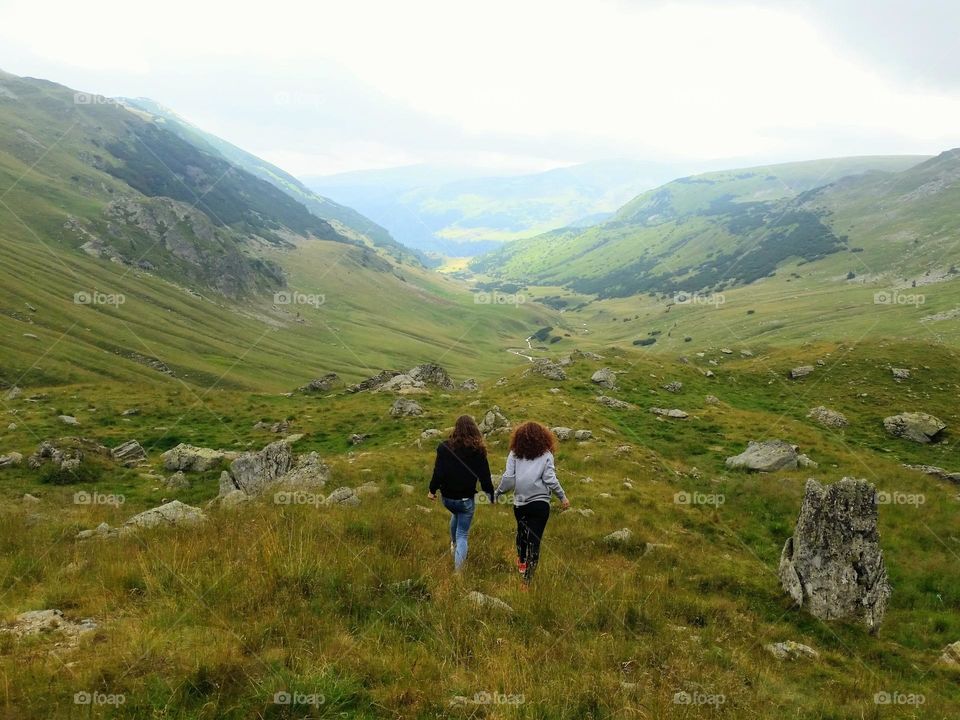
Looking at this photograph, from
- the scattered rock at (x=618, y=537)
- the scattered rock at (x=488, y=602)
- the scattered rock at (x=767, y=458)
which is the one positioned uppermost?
the scattered rock at (x=488, y=602)

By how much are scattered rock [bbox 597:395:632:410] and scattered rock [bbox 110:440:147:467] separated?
89.0 ft

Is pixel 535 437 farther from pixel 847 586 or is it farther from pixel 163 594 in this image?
pixel 847 586

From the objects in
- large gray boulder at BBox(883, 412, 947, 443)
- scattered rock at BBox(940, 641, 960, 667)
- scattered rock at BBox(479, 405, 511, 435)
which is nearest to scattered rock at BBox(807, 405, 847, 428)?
large gray boulder at BBox(883, 412, 947, 443)

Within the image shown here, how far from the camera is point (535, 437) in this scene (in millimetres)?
11516

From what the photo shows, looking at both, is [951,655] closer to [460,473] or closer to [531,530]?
[531,530]

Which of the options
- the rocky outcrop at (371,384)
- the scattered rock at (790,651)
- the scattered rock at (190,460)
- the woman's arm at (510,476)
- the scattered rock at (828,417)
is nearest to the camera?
the scattered rock at (790,651)

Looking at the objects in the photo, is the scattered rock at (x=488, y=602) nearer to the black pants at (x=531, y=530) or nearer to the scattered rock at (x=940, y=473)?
the black pants at (x=531, y=530)

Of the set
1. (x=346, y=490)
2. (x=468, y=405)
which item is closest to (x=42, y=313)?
(x=468, y=405)

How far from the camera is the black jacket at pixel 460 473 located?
11.2m

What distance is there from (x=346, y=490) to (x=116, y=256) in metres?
153

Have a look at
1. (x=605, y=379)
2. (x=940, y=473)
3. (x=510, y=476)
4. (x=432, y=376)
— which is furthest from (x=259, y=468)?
(x=940, y=473)

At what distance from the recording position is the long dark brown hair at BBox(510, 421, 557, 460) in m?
11.4

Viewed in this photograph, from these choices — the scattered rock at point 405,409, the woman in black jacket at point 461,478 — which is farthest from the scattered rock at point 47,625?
the scattered rock at point 405,409

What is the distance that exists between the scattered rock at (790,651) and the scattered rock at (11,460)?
28.9 meters
